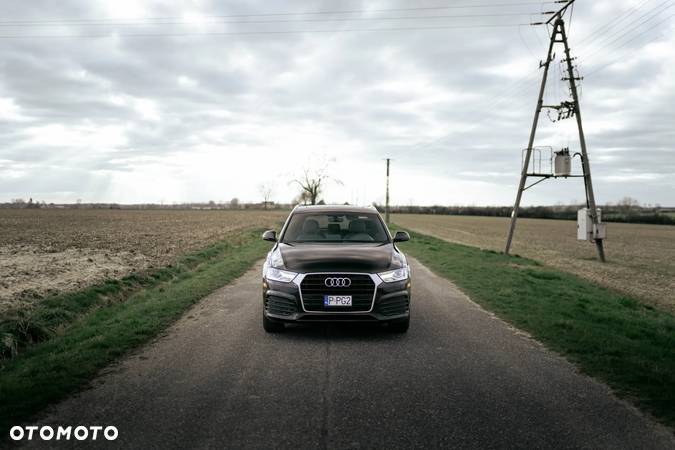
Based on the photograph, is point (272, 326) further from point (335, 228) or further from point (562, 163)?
point (562, 163)

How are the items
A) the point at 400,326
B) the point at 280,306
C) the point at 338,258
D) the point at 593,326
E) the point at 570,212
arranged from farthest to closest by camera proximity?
the point at 570,212 < the point at 593,326 < the point at 400,326 < the point at 338,258 < the point at 280,306

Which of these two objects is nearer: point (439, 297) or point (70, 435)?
point (70, 435)

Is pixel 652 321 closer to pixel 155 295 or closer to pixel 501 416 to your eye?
pixel 501 416

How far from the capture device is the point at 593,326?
7332 mm

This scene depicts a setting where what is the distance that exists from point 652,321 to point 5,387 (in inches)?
384

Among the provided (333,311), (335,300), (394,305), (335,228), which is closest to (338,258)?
(335,300)

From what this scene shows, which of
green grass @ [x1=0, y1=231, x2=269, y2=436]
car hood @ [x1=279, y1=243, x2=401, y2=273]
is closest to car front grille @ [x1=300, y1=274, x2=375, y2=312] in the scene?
car hood @ [x1=279, y1=243, x2=401, y2=273]

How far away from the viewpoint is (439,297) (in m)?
9.66

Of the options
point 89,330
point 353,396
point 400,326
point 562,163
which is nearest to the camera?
point 353,396

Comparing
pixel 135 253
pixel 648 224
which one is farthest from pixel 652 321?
pixel 648 224

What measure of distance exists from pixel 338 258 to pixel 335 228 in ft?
4.89

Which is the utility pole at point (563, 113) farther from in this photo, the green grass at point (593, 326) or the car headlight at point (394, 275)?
the car headlight at point (394, 275)

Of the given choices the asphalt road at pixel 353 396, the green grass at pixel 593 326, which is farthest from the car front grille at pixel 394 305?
the green grass at pixel 593 326

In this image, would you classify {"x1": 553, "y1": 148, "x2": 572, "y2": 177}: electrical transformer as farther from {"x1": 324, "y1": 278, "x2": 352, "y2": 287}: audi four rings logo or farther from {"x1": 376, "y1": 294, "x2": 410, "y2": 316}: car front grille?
{"x1": 324, "y1": 278, "x2": 352, "y2": 287}: audi four rings logo
